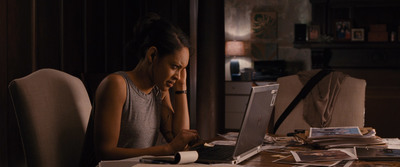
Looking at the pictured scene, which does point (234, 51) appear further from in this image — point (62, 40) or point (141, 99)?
point (141, 99)

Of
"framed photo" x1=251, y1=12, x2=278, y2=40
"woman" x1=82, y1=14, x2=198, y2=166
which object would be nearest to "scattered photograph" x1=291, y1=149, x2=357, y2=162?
"woman" x1=82, y1=14, x2=198, y2=166

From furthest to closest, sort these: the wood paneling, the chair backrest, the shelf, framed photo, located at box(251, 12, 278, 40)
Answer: framed photo, located at box(251, 12, 278, 40), the shelf, the wood paneling, the chair backrest

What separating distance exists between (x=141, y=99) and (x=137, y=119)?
79 mm

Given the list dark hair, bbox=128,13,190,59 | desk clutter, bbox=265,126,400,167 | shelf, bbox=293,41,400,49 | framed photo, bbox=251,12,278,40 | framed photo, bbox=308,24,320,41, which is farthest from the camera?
framed photo, bbox=251,12,278,40

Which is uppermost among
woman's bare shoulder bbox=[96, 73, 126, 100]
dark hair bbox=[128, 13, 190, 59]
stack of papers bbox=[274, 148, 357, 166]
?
dark hair bbox=[128, 13, 190, 59]

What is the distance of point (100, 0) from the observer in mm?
3516

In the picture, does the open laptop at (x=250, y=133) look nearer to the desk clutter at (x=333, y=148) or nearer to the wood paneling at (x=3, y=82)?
the desk clutter at (x=333, y=148)

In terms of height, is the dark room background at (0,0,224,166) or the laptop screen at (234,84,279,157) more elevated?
the dark room background at (0,0,224,166)

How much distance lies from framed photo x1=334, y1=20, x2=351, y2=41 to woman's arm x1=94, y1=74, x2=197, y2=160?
21.2ft

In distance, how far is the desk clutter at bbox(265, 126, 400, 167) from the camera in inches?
61.3

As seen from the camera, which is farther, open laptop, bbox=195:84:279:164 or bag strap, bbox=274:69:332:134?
bag strap, bbox=274:69:332:134

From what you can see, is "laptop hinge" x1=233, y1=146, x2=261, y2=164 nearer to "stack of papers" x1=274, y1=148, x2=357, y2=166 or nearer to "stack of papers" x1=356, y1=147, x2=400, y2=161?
"stack of papers" x1=274, y1=148, x2=357, y2=166

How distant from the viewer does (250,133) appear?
159 cm

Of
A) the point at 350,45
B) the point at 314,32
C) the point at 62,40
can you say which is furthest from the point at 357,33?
the point at 62,40
